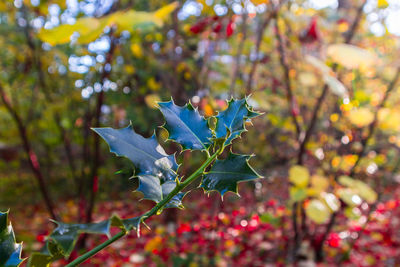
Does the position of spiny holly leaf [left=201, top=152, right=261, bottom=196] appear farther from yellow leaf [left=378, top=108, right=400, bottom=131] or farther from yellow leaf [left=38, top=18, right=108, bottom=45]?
yellow leaf [left=378, top=108, right=400, bottom=131]

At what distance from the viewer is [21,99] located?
3805 millimetres

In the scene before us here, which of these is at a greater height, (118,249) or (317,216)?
(317,216)

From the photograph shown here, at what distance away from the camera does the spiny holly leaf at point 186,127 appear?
0.35 metres

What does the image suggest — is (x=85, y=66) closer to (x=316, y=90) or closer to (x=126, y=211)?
(x=126, y=211)

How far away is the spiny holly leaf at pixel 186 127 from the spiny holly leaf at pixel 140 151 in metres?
0.02

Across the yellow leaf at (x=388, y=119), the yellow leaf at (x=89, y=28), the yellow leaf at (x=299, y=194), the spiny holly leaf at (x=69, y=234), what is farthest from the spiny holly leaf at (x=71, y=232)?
the yellow leaf at (x=388, y=119)

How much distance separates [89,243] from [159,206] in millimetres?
2760

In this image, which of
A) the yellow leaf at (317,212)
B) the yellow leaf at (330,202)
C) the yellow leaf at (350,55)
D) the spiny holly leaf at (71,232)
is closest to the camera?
the spiny holly leaf at (71,232)

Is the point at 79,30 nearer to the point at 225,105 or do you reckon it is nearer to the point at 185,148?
the point at 185,148

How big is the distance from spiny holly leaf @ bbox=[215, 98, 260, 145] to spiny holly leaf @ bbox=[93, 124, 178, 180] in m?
0.06

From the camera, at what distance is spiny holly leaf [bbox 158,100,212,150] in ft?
1.14

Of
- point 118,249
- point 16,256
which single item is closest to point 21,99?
point 118,249

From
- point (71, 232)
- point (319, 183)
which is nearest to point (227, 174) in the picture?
point (71, 232)

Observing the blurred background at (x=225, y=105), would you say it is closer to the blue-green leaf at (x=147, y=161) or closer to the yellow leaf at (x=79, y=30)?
the yellow leaf at (x=79, y=30)
